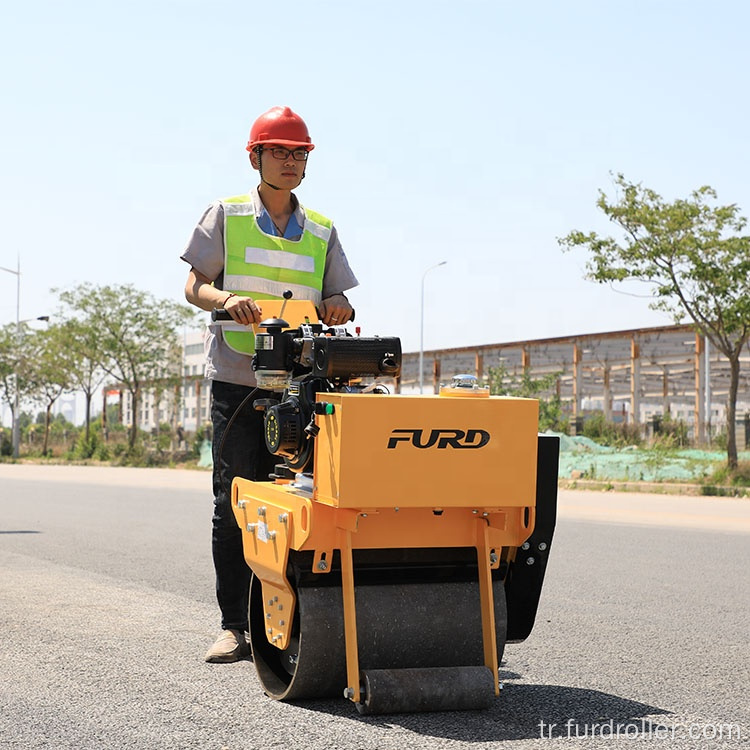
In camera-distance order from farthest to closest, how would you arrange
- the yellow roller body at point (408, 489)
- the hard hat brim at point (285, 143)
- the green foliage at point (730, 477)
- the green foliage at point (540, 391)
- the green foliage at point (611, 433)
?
the green foliage at point (540, 391) < the green foliage at point (611, 433) < the green foliage at point (730, 477) < the hard hat brim at point (285, 143) < the yellow roller body at point (408, 489)

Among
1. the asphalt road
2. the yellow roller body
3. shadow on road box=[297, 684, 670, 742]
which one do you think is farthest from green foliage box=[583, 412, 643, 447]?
the yellow roller body

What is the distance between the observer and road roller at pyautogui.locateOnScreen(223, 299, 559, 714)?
3.61 metres

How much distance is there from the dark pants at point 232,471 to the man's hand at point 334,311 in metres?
0.40

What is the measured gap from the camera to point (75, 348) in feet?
154

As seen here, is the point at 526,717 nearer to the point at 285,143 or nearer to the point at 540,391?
the point at 285,143

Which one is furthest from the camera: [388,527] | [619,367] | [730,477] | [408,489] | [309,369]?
[619,367]

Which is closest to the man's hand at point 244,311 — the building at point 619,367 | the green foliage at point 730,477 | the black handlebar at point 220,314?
the black handlebar at point 220,314

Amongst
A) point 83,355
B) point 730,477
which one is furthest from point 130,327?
point 730,477

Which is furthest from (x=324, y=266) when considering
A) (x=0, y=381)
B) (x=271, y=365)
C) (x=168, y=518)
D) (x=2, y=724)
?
(x=0, y=381)

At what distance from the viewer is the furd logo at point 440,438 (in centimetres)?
359

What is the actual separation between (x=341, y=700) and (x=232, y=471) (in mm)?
1145

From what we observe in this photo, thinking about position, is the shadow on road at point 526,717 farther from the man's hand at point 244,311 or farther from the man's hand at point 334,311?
the man's hand at point 334,311

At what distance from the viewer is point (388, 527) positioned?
12.4 ft

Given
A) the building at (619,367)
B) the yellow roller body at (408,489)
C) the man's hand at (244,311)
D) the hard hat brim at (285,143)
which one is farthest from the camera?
the building at (619,367)
